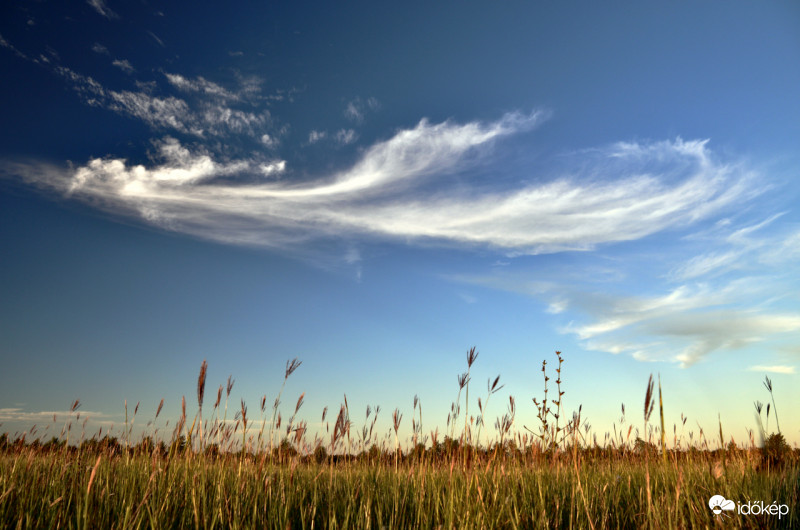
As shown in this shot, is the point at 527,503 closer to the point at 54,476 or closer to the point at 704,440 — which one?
the point at 54,476

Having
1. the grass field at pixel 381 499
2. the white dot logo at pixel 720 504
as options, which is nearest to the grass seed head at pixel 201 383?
the grass field at pixel 381 499

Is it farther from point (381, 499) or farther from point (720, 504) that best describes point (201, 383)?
point (720, 504)

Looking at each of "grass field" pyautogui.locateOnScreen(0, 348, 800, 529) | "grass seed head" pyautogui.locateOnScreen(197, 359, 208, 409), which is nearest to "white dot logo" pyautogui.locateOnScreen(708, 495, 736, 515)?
"grass field" pyautogui.locateOnScreen(0, 348, 800, 529)

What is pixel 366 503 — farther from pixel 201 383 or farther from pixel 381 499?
pixel 201 383

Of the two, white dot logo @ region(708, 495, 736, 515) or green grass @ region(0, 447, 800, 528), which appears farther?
white dot logo @ region(708, 495, 736, 515)

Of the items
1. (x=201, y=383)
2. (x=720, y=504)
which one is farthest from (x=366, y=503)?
(x=720, y=504)

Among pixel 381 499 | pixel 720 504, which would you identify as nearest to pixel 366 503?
pixel 381 499

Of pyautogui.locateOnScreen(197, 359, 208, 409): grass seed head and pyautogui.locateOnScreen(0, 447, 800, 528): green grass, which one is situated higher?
pyautogui.locateOnScreen(197, 359, 208, 409): grass seed head

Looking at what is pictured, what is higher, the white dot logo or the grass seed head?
the grass seed head

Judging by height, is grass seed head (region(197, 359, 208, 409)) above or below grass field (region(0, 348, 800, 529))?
above

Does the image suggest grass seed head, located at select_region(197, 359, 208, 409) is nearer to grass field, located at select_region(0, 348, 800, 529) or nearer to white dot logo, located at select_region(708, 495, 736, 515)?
grass field, located at select_region(0, 348, 800, 529)

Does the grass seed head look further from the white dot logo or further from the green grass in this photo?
the white dot logo

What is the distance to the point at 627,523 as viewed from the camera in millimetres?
3145

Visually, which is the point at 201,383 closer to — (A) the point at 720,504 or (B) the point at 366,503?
(B) the point at 366,503
